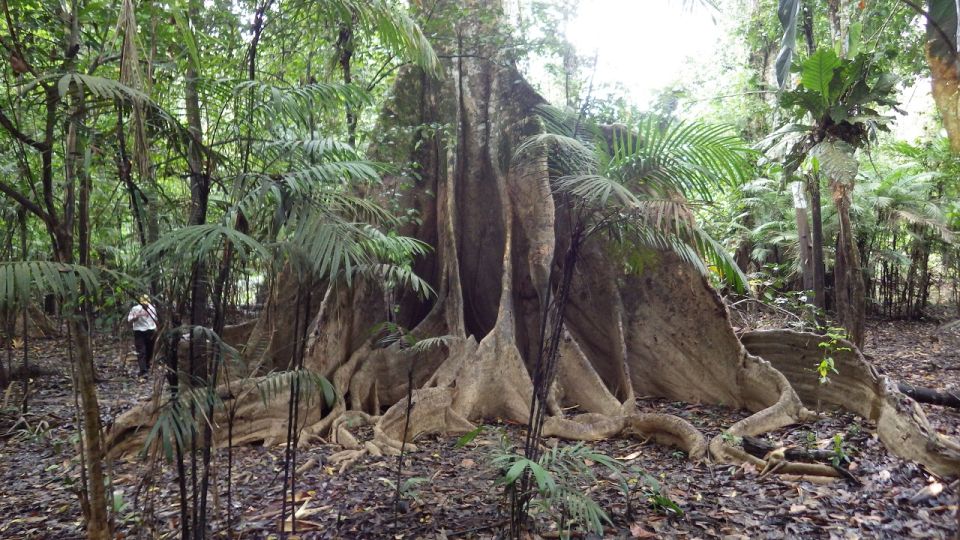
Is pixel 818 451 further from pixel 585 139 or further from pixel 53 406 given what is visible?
pixel 53 406

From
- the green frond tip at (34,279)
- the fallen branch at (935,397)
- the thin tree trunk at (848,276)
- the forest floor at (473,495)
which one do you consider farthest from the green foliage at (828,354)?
the green frond tip at (34,279)

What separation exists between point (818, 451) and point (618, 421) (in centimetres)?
154

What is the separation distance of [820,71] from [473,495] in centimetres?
579

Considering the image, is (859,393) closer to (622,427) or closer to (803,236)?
(622,427)

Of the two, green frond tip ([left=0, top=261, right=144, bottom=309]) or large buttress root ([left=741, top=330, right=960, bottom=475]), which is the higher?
green frond tip ([left=0, top=261, right=144, bottom=309])

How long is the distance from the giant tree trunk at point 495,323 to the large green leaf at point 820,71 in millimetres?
2571

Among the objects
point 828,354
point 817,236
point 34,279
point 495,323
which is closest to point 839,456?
point 828,354

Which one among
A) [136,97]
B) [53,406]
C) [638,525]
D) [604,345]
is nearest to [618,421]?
[604,345]

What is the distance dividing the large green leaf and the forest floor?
139 inches

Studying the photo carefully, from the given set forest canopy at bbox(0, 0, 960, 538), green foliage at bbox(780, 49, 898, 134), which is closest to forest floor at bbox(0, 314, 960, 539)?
forest canopy at bbox(0, 0, 960, 538)

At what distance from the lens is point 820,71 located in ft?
21.5

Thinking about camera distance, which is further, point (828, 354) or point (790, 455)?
point (828, 354)

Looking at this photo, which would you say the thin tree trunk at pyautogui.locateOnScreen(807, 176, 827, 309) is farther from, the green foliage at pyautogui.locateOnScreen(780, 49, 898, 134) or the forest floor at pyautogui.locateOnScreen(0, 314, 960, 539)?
the forest floor at pyautogui.locateOnScreen(0, 314, 960, 539)

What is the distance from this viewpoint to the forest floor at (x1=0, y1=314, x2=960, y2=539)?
11.1ft
